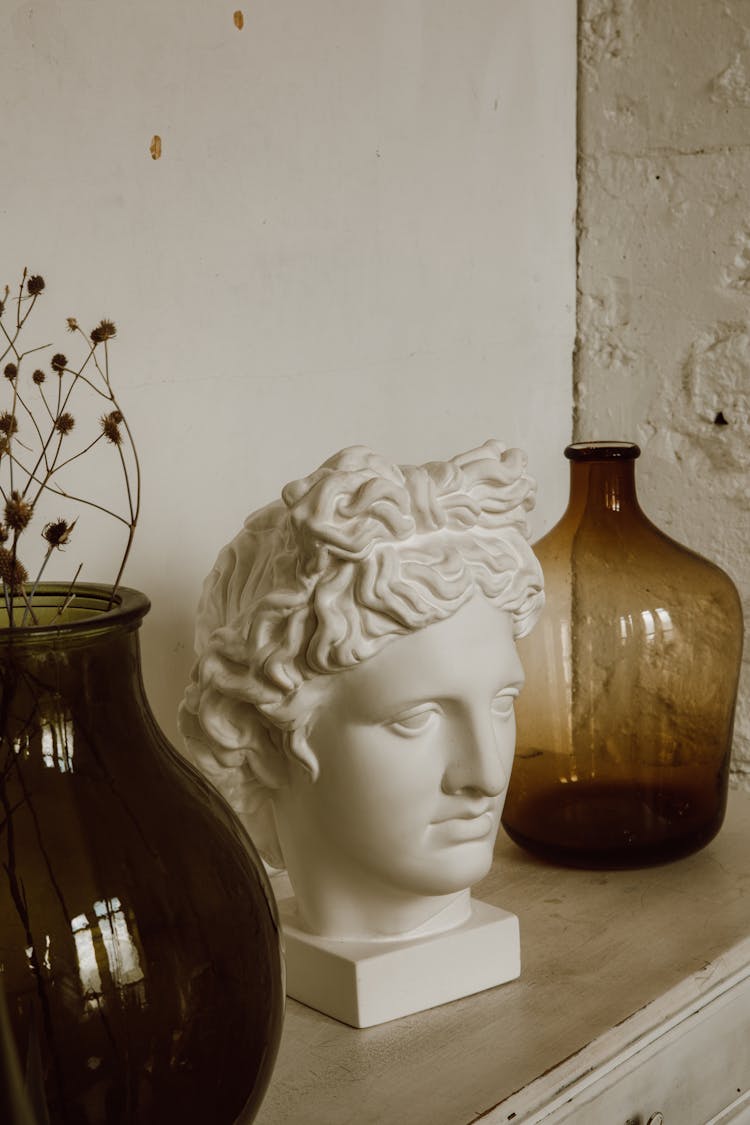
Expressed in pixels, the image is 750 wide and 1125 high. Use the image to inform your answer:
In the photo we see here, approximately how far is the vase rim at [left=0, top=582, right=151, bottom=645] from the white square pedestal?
1.20 feet

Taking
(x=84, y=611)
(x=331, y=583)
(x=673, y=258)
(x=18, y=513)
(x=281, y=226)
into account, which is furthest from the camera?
(x=673, y=258)

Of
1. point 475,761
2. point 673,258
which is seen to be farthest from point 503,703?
point 673,258

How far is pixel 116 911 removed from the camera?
0.72m

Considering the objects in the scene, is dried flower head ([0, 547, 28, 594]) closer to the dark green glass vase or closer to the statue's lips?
the dark green glass vase

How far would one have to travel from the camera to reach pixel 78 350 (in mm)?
1104

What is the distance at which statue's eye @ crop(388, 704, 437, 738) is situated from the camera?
3.19ft

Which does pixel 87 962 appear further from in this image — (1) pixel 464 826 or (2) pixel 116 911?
(1) pixel 464 826

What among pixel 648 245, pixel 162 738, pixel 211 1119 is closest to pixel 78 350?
pixel 162 738

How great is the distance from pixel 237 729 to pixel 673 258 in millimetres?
933

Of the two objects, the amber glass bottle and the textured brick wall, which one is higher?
the textured brick wall

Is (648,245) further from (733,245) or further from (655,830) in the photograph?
(655,830)

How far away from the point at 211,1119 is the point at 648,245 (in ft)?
4.04

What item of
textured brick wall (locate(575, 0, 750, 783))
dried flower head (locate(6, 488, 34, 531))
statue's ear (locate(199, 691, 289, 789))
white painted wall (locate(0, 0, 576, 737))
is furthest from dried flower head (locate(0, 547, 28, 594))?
textured brick wall (locate(575, 0, 750, 783))

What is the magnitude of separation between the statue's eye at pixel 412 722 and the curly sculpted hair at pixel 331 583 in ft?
0.19
